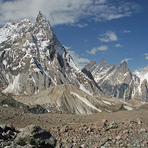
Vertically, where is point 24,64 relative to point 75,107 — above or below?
below

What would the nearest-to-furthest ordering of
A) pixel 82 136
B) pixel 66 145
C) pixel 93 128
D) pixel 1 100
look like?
pixel 66 145 → pixel 82 136 → pixel 93 128 → pixel 1 100

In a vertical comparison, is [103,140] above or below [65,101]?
above

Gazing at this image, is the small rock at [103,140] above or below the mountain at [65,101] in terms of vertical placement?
above

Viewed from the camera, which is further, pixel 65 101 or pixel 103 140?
pixel 65 101

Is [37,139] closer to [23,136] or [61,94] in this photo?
[23,136]

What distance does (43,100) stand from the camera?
161 ft

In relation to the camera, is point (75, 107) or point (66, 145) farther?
point (75, 107)

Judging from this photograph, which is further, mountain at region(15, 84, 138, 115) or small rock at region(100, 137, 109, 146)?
mountain at region(15, 84, 138, 115)

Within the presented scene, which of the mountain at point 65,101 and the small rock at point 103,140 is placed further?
the mountain at point 65,101

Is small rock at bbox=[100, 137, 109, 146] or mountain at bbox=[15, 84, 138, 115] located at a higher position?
small rock at bbox=[100, 137, 109, 146]

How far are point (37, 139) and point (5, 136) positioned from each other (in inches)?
67.0

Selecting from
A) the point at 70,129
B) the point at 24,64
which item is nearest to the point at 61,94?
the point at 70,129

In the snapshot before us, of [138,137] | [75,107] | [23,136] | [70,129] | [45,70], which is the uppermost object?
[23,136]

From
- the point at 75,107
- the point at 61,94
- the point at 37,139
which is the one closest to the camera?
the point at 37,139
